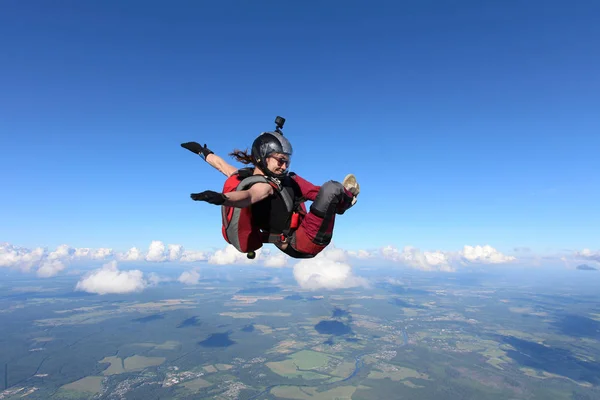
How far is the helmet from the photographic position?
11.9 feet

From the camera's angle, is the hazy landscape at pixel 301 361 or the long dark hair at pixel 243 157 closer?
the long dark hair at pixel 243 157

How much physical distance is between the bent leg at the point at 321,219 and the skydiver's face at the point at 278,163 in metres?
0.61

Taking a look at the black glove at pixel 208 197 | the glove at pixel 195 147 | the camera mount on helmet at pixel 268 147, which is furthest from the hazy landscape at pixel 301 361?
the black glove at pixel 208 197

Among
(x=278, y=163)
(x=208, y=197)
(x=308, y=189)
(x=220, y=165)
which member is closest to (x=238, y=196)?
(x=208, y=197)

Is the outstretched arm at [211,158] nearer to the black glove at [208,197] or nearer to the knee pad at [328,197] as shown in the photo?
the knee pad at [328,197]

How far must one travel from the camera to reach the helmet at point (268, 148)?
3.62 metres

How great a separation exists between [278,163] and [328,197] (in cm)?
80

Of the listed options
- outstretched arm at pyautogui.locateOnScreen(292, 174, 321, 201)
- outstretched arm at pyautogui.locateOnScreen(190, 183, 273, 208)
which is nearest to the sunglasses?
outstretched arm at pyautogui.locateOnScreen(190, 183, 273, 208)

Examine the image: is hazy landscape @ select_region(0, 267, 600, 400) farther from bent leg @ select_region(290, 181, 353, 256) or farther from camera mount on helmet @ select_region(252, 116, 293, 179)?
camera mount on helmet @ select_region(252, 116, 293, 179)

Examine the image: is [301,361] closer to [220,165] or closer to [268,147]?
[220,165]

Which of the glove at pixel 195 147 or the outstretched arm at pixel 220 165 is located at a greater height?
the glove at pixel 195 147

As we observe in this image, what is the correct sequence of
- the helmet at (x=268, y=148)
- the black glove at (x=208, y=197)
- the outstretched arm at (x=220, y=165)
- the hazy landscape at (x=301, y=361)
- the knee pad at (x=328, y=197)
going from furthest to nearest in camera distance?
the hazy landscape at (x=301, y=361) < the outstretched arm at (x=220, y=165) < the helmet at (x=268, y=148) < the knee pad at (x=328, y=197) < the black glove at (x=208, y=197)

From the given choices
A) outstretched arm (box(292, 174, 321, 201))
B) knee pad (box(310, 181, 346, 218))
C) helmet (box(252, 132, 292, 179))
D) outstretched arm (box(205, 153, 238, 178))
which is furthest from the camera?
outstretched arm (box(205, 153, 238, 178))

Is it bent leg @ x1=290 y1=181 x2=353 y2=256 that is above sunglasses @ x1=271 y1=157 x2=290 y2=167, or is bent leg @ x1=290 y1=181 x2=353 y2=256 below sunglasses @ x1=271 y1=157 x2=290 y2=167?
below
